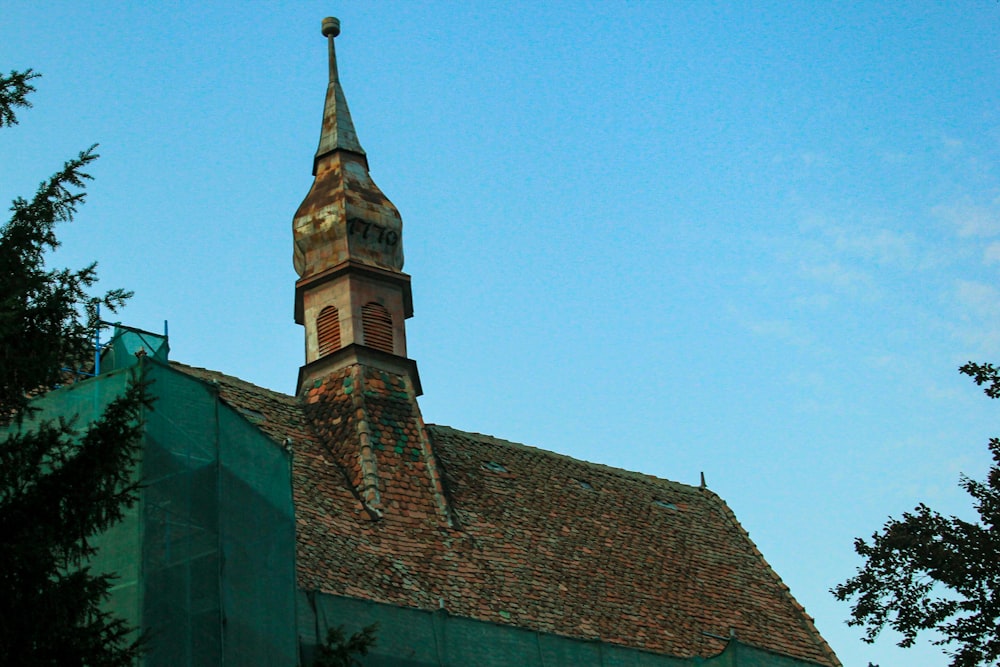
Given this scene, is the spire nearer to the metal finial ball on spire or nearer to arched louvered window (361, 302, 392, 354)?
the metal finial ball on spire

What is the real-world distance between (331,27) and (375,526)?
13.4 m

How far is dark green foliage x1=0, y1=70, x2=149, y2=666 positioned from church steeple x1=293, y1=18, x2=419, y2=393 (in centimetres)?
1612

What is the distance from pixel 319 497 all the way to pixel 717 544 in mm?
→ 8627

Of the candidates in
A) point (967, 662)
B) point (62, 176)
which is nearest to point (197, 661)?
point (62, 176)

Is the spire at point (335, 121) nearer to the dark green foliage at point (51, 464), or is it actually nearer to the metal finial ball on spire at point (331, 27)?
the metal finial ball on spire at point (331, 27)

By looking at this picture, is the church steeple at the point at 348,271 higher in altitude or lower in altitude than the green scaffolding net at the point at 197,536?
higher

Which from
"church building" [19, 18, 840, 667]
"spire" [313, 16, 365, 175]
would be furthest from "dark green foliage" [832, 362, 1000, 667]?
"spire" [313, 16, 365, 175]

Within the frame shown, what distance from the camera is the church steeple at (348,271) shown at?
29.3m

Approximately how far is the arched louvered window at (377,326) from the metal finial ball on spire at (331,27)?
7372 mm

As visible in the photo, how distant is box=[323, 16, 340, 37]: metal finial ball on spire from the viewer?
34812 mm

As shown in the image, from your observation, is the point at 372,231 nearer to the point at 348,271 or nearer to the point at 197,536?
the point at 348,271

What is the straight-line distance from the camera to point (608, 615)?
2570 cm

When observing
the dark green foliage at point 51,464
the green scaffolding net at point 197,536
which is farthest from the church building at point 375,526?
the dark green foliage at point 51,464

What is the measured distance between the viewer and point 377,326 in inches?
1170
